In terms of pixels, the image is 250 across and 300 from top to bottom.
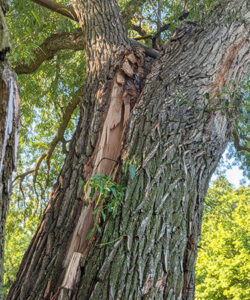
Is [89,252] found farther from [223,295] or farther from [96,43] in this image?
[223,295]

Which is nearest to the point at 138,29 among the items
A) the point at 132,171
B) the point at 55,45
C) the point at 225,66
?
the point at 55,45

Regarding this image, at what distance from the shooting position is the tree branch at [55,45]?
4.83 meters

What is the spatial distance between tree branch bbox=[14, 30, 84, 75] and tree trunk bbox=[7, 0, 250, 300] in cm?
137

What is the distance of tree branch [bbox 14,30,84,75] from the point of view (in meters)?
4.83

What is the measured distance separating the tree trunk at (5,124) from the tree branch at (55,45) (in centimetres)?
360

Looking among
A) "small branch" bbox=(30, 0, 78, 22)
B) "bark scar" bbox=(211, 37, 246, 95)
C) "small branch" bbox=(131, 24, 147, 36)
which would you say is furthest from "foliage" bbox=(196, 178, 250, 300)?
"bark scar" bbox=(211, 37, 246, 95)

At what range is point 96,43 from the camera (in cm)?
351

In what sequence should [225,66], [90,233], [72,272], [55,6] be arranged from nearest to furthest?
[72,272]
[90,233]
[225,66]
[55,6]

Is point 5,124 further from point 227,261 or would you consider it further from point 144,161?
point 227,261

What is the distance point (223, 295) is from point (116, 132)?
10882 millimetres

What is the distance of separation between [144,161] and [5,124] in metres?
1.19

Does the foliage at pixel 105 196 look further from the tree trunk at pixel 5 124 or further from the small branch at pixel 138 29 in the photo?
the small branch at pixel 138 29

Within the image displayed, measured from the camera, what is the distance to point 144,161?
2.30 m

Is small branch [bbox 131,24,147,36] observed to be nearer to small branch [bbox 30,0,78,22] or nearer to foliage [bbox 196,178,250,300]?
small branch [bbox 30,0,78,22]
